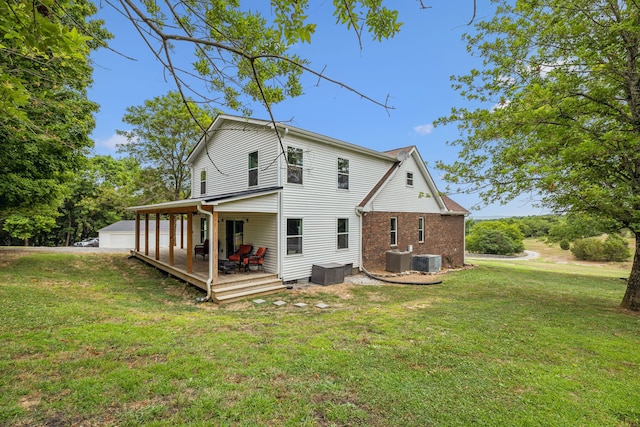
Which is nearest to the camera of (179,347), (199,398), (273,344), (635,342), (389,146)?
(199,398)

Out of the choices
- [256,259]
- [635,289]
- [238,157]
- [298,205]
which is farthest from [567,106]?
[238,157]

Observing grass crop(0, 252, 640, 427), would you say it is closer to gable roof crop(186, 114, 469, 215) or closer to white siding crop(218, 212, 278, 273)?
white siding crop(218, 212, 278, 273)

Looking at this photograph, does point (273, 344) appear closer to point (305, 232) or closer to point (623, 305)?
point (305, 232)

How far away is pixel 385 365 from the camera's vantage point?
13.5ft

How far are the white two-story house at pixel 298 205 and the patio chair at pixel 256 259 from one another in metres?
0.20

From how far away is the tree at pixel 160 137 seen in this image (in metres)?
20.9

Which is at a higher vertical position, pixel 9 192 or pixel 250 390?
pixel 9 192

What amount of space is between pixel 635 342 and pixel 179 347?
8.19 metres

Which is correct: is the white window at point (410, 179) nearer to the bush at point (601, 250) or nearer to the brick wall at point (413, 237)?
the brick wall at point (413, 237)

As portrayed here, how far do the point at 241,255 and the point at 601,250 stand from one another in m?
34.5

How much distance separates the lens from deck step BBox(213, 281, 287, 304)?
814 cm

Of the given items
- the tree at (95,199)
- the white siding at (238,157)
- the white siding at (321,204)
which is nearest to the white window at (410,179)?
the white siding at (321,204)

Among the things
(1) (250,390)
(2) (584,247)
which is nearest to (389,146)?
(1) (250,390)

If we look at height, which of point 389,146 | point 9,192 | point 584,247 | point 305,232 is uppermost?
point 389,146
